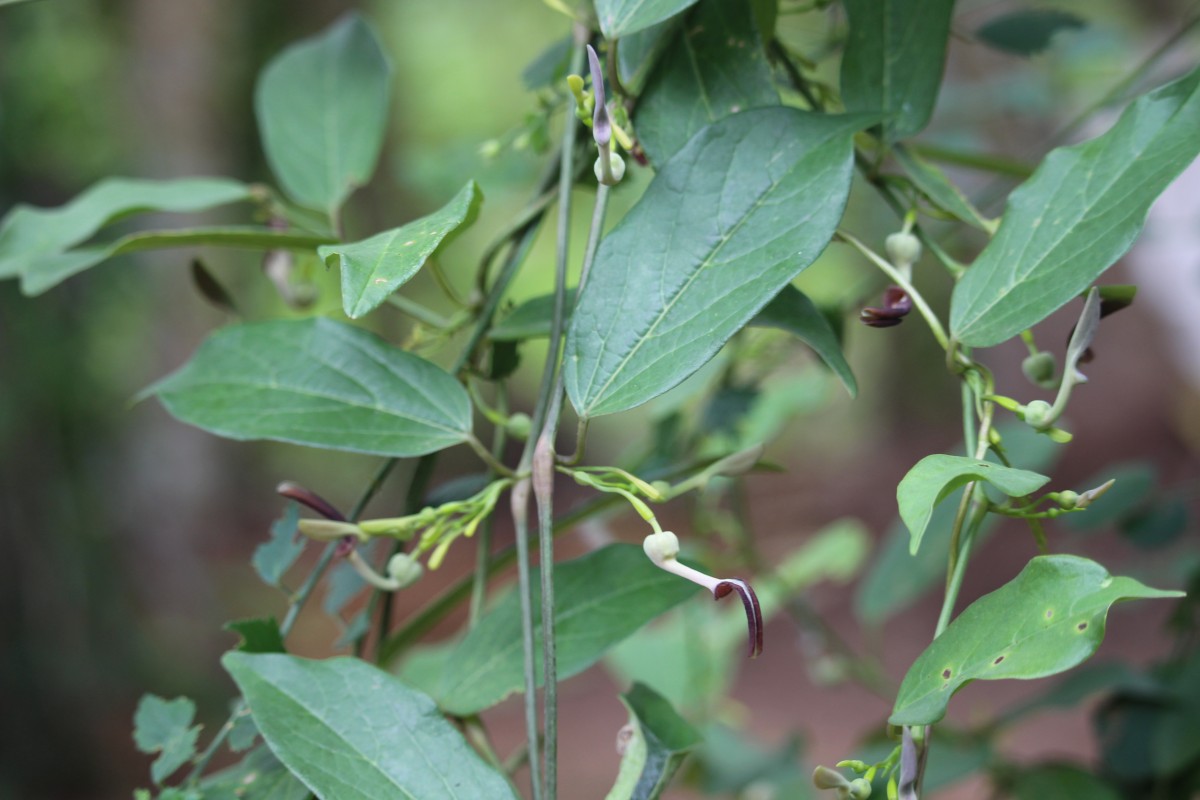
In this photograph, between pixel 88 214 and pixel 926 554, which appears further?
pixel 926 554

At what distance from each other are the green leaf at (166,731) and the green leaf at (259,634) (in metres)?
0.05

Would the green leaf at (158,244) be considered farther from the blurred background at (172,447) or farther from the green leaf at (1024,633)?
the blurred background at (172,447)

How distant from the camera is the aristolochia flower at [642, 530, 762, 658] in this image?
0.88 ft

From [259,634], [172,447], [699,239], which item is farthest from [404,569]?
[172,447]

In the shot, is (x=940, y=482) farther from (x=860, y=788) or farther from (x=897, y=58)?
(x=897, y=58)

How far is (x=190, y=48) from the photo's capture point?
254cm

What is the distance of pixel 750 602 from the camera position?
10.8 inches

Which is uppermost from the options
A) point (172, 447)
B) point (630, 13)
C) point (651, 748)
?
point (630, 13)

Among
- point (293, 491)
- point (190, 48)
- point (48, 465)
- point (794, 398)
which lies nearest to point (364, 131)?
point (293, 491)

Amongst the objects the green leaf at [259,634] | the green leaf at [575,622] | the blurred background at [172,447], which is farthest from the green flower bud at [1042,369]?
the blurred background at [172,447]

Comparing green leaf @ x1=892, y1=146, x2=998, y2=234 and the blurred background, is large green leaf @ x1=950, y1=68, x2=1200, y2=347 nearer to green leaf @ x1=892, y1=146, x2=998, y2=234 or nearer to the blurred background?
green leaf @ x1=892, y1=146, x2=998, y2=234

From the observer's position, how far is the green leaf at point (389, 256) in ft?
0.87

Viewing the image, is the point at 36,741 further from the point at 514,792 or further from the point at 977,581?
the point at 514,792

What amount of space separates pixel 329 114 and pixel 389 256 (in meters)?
0.29
